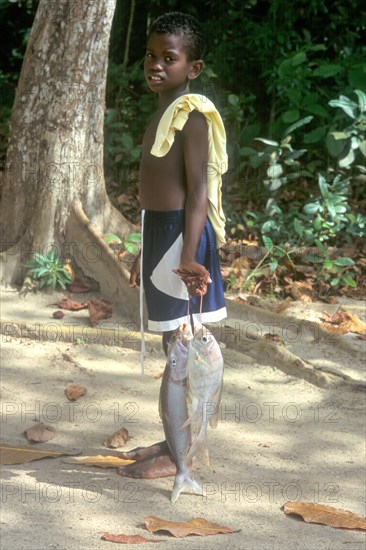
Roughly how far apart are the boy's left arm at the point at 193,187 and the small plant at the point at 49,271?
253cm

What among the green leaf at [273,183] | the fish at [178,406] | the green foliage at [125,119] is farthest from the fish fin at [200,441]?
the green foliage at [125,119]

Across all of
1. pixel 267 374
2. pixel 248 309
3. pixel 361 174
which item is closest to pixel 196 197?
pixel 267 374

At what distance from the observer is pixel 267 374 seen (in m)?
5.42

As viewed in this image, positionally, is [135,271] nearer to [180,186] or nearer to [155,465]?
[180,186]

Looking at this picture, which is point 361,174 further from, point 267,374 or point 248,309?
point 267,374

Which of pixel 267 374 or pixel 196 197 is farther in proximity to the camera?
pixel 267 374

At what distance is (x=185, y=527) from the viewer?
3590 mm

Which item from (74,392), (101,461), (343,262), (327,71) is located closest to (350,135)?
(327,71)

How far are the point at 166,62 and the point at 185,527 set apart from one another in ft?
5.77

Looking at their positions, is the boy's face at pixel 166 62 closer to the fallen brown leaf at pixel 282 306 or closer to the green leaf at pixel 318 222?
the fallen brown leaf at pixel 282 306

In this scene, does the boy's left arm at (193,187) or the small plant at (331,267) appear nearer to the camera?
the boy's left arm at (193,187)

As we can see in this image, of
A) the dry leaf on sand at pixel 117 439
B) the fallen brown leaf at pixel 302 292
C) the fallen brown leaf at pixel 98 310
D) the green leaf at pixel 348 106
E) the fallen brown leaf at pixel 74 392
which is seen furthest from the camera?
the green leaf at pixel 348 106

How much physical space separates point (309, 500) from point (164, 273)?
1.12 metres

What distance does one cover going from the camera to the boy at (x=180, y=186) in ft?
11.9
